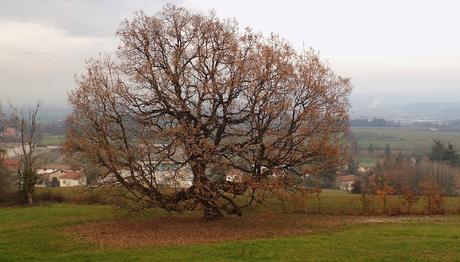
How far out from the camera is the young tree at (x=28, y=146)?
132 feet

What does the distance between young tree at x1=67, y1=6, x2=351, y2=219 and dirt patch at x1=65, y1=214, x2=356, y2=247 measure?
1.41 meters

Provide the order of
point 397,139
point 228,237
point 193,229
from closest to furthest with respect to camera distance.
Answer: point 228,237 < point 193,229 < point 397,139

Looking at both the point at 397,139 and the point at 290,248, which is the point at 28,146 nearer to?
the point at 290,248

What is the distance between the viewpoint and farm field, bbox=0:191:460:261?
56.7 ft

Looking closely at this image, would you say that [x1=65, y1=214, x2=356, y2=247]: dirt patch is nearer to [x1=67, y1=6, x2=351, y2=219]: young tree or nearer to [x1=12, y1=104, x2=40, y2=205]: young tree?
[x1=67, y1=6, x2=351, y2=219]: young tree

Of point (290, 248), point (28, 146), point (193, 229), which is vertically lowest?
point (193, 229)

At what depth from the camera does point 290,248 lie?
1825 centimetres

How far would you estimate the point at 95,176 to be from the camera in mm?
25094

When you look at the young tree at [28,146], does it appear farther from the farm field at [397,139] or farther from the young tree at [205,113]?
the farm field at [397,139]

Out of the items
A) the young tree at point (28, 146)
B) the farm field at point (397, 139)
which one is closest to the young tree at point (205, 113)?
the young tree at point (28, 146)

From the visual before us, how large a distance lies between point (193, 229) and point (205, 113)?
616 cm

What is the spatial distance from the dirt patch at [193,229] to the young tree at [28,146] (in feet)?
50.6

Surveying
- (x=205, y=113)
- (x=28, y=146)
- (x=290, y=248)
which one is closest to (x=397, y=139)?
(x=28, y=146)

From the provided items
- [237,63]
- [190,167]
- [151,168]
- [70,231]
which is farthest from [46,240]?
[237,63]
